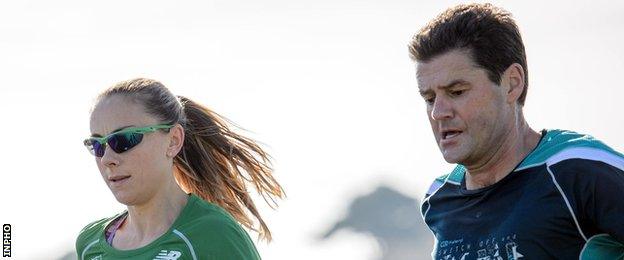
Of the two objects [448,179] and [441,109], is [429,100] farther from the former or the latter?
[448,179]

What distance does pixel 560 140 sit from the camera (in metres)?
5.30

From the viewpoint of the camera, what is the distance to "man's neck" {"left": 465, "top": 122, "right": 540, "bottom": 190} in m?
5.38

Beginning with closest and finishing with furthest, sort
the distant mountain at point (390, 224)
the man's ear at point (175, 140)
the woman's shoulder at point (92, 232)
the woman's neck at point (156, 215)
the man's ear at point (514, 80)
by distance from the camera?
the man's ear at point (514, 80)
the woman's neck at point (156, 215)
the man's ear at point (175, 140)
the woman's shoulder at point (92, 232)
the distant mountain at point (390, 224)

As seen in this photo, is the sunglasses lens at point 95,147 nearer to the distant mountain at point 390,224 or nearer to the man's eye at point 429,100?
the man's eye at point 429,100

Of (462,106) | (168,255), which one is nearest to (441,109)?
(462,106)

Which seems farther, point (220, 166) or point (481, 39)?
point (220, 166)

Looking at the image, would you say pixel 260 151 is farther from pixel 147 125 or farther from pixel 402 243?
pixel 402 243

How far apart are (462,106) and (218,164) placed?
2323 millimetres

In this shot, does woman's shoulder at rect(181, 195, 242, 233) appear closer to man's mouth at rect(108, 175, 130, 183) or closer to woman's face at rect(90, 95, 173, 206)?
woman's face at rect(90, 95, 173, 206)

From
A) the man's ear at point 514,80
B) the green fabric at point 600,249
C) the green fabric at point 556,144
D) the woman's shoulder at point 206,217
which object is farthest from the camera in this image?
the woman's shoulder at point 206,217

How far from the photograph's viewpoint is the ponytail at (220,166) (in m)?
7.14

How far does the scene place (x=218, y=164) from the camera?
7.30m

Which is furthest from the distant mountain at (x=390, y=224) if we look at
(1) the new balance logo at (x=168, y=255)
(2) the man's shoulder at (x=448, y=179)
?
(2) the man's shoulder at (x=448, y=179)

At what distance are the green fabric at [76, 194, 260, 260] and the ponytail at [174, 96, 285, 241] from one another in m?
0.63
